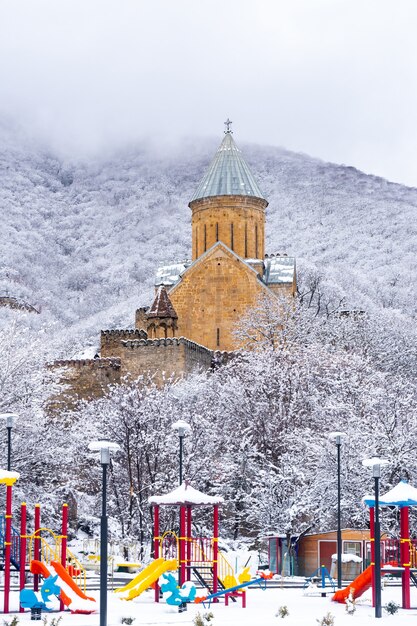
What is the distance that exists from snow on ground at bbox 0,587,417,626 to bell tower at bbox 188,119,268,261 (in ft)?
133

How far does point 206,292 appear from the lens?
6556 cm

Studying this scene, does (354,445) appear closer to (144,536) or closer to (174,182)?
(144,536)

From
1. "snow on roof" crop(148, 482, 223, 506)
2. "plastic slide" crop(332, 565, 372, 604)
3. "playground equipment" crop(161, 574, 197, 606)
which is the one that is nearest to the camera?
"playground equipment" crop(161, 574, 197, 606)

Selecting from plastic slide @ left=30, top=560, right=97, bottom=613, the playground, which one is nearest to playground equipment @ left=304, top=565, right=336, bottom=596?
the playground

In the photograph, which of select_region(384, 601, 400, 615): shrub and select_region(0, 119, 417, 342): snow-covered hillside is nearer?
select_region(384, 601, 400, 615): shrub

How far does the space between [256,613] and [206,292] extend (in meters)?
42.4

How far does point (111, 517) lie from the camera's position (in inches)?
1667

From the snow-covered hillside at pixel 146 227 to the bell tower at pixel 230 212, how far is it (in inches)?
1264

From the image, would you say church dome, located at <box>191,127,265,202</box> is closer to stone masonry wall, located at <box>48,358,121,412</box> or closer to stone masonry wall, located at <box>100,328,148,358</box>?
stone masonry wall, located at <box>100,328,148,358</box>

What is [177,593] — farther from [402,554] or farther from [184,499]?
[402,554]

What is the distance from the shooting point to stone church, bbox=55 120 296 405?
5697 centimetres

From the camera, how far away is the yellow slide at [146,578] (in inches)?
997

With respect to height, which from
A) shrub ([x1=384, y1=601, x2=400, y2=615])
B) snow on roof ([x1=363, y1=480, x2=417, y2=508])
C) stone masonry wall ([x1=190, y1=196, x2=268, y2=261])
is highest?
stone masonry wall ([x1=190, y1=196, x2=268, y2=261])

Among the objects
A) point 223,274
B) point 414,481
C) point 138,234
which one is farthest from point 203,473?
point 138,234
